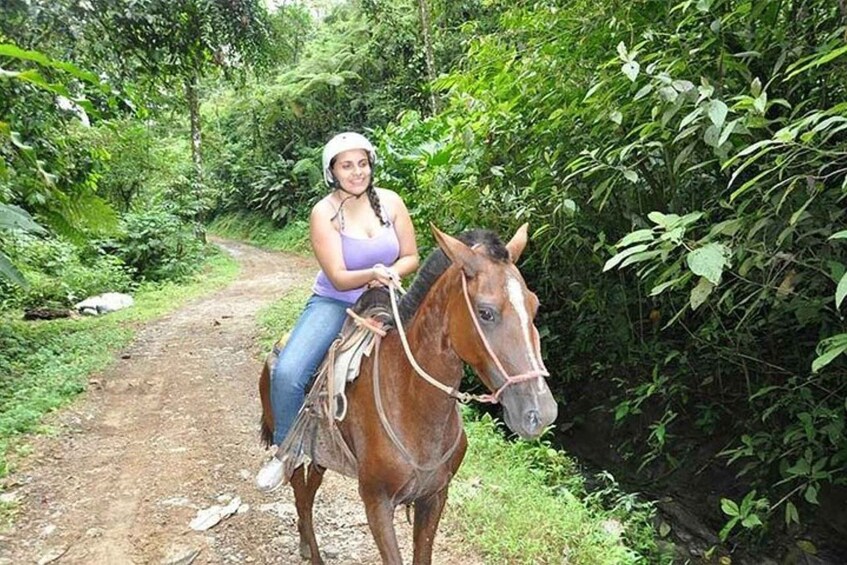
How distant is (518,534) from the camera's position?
4.05 metres

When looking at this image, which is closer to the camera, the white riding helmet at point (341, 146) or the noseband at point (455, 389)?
the noseband at point (455, 389)

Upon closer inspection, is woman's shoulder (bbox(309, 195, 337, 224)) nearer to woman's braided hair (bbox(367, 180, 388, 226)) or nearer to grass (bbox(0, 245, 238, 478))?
woman's braided hair (bbox(367, 180, 388, 226))

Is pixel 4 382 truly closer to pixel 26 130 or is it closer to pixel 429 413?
pixel 26 130

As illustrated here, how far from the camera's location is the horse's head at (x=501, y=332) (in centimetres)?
216

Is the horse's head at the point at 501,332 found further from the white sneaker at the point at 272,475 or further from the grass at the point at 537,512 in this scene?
the grass at the point at 537,512

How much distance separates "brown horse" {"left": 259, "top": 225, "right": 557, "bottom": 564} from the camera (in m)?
2.23

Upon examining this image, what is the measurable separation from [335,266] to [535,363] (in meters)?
1.31

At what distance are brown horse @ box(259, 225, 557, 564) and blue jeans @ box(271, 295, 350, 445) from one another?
1.18 ft

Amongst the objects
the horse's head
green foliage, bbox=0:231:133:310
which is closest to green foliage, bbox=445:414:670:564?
the horse's head

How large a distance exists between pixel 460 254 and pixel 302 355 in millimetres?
1330

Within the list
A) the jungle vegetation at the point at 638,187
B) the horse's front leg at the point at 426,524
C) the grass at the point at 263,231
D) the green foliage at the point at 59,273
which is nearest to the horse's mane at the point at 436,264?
the jungle vegetation at the point at 638,187

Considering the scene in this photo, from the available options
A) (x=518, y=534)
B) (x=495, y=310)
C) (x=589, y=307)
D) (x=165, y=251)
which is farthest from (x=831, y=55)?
(x=165, y=251)

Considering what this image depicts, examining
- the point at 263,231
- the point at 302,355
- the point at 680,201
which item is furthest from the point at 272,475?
the point at 263,231

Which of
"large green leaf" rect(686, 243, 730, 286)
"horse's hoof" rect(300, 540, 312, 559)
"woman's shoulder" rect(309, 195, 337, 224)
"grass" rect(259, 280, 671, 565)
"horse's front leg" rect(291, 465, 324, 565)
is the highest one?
"woman's shoulder" rect(309, 195, 337, 224)
